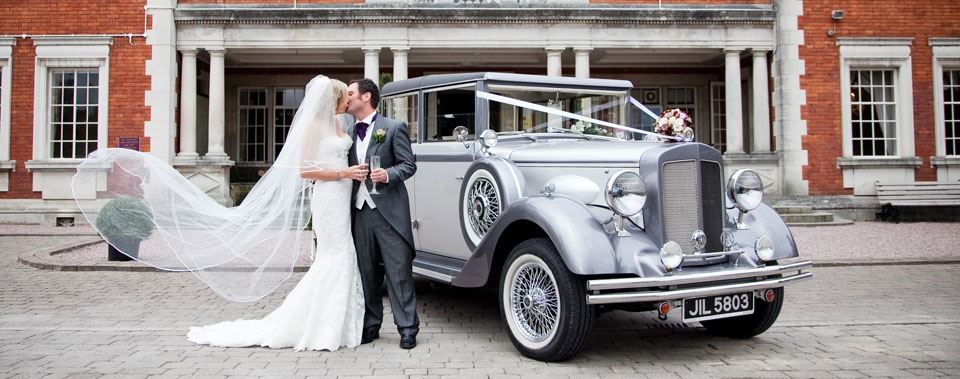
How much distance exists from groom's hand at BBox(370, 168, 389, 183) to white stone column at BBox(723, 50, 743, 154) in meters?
13.1

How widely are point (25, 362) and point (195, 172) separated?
11808 millimetres

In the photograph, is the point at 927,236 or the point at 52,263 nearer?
the point at 52,263

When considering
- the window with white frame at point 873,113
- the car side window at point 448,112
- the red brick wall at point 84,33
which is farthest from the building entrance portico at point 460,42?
the car side window at point 448,112

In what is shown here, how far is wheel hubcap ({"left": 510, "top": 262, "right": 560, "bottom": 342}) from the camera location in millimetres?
3969

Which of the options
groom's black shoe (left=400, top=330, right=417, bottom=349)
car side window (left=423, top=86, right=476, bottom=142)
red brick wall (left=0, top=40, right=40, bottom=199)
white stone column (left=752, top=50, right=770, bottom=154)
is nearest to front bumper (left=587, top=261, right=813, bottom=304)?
groom's black shoe (left=400, top=330, right=417, bottom=349)

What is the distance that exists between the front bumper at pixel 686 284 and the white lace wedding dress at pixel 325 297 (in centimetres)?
168

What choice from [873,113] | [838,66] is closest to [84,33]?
[838,66]

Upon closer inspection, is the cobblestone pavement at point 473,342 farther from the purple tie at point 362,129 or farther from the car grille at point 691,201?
the purple tie at point 362,129

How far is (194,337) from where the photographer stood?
462 cm

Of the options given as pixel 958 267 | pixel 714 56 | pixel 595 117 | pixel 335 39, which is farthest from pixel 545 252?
pixel 714 56

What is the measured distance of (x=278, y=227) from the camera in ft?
15.5

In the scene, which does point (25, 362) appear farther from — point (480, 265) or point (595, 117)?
point (595, 117)

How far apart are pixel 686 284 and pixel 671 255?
24 centimetres

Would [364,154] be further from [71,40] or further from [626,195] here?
[71,40]
